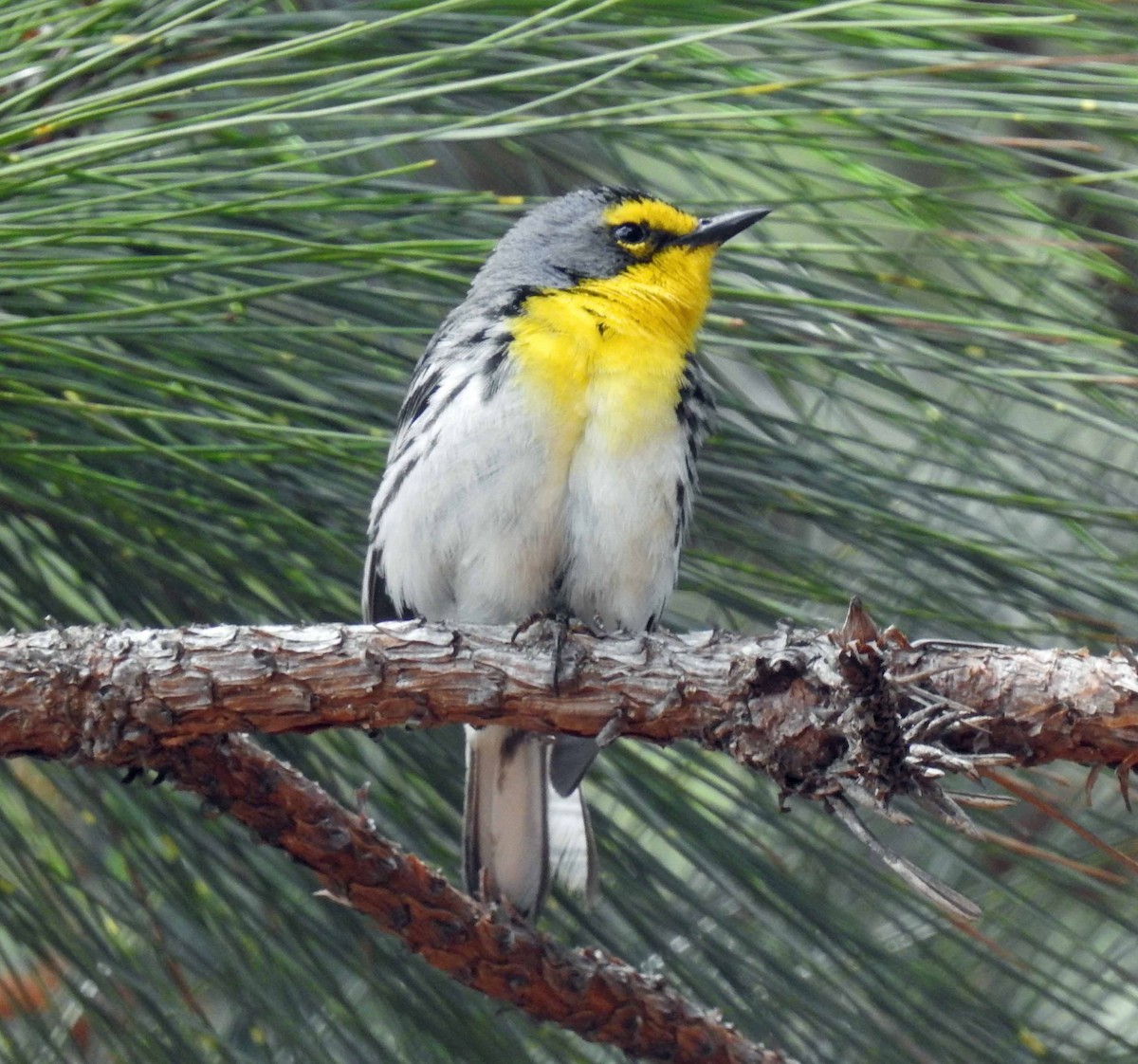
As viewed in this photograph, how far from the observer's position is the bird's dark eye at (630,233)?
204cm

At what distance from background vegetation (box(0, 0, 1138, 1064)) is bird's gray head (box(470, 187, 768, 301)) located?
14 cm

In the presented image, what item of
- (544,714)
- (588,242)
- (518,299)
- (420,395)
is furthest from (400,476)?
(544,714)

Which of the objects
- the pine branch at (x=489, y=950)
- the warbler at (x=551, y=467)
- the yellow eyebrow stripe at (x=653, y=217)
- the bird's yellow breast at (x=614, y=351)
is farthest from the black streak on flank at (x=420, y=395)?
the pine branch at (x=489, y=950)

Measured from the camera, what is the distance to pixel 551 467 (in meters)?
1.84

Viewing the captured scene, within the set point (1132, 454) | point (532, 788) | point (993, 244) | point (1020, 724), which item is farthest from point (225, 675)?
point (1132, 454)

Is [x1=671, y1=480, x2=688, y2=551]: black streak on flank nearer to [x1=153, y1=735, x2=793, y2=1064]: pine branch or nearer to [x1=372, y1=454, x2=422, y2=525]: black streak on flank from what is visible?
[x1=372, y1=454, x2=422, y2=525]: black streak on flank

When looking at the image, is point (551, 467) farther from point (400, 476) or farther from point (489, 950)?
point (489, 950)

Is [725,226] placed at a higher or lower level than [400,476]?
higher

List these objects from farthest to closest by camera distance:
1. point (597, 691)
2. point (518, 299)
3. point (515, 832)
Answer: point (518, 299) → point (515, 832) → point (597, 691)

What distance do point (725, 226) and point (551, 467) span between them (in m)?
0.36

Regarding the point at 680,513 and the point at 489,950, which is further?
the point at 680,513

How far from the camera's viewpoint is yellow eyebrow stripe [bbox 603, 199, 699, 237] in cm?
198

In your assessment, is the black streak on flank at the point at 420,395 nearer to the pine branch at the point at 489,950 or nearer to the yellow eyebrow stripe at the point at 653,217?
the yellow eyebrow stripe at the point at 653,217

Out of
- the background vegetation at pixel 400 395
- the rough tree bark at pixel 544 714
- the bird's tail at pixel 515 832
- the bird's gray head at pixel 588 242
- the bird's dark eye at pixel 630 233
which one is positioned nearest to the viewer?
the rough tree bark at pixel 544 714
